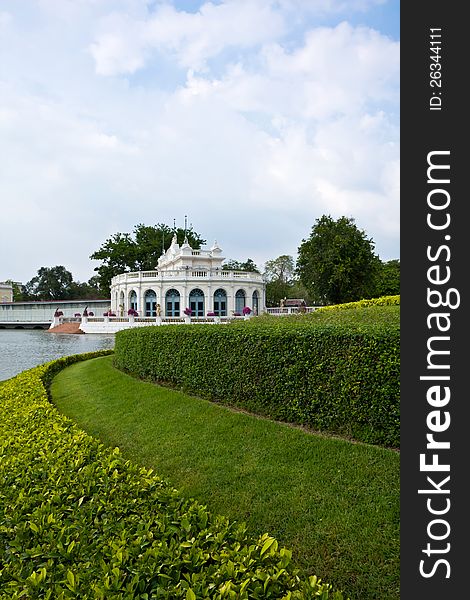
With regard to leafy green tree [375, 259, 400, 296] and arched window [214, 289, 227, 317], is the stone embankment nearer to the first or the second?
arched window [214, 289, 227, 317]

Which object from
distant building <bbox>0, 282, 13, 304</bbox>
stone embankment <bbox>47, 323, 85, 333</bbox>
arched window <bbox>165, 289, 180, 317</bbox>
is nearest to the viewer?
stone embankment <bbox>47, 323, 85, 333</bbox>

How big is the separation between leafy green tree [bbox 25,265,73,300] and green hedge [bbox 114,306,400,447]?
7426 centimetres

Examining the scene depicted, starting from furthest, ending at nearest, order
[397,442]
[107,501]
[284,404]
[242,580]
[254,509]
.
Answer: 1. [284,404]
2. [397,442]
3. [254,509]
4. [107,501]
5. [242,580]

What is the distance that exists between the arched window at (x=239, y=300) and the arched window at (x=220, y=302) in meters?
1.16

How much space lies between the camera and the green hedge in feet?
14.8

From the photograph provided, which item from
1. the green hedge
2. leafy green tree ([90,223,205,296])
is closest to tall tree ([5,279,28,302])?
leafy green tree ([90,223,205,296])

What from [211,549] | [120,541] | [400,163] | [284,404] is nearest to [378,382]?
[284,404]

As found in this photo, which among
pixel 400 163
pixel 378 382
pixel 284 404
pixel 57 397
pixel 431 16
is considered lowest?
pixel 57 397

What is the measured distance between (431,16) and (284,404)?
451cm

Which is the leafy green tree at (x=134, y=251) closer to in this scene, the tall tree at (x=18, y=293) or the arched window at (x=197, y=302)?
the arched window at (x=197, y=302)

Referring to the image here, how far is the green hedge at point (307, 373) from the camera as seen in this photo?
4523 millimetres

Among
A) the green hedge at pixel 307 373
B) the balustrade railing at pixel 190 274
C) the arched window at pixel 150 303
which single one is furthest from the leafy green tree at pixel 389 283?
the green hedge at pixel 307 373

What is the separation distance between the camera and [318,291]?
34.4 m

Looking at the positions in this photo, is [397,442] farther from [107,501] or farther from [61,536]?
[61,536]
